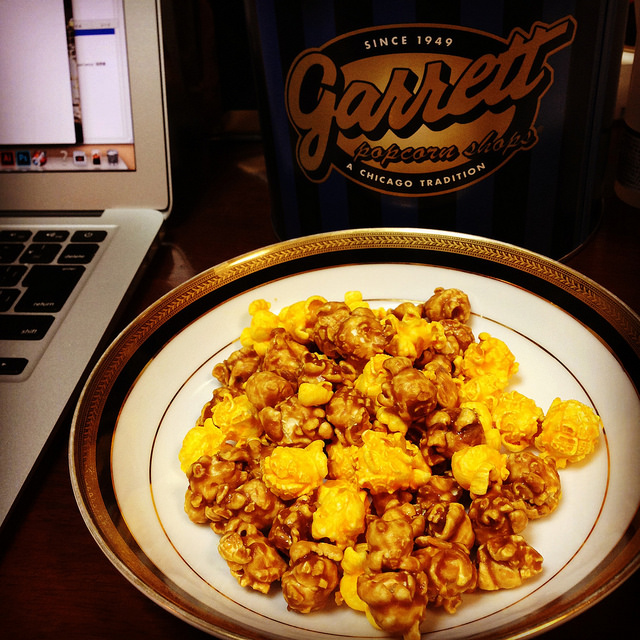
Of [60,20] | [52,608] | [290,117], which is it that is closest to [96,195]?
[60,20]

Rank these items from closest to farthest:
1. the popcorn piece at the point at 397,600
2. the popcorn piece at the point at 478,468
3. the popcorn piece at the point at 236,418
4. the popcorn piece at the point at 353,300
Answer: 1. the popcorn piece at the point at 397,600
2. the popcorn piece at the point at 478,468
3. the popcorn piece at the point at 236,418
4. the popcorn piece at the point at 353,300

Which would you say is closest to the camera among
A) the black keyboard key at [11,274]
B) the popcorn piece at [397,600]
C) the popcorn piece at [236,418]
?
the popcorn piece at [397,600]

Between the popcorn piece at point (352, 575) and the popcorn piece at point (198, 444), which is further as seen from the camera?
the popcorn piece at point (198, 444)

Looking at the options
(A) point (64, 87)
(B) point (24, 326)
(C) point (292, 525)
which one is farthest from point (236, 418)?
(A) point (64, 87)

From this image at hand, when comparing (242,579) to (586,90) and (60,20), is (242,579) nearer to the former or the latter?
(586,90)

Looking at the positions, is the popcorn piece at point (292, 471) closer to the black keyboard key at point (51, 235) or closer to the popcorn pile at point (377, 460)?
the popcorn pile at point (377, 460)

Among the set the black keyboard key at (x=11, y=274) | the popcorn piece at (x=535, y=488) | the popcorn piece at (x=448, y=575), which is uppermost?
the black keyboard key at (x=11, y=274)

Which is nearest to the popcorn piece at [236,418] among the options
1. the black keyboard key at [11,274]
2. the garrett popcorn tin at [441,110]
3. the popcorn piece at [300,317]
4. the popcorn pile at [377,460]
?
the popcorn pile at [377,460]
